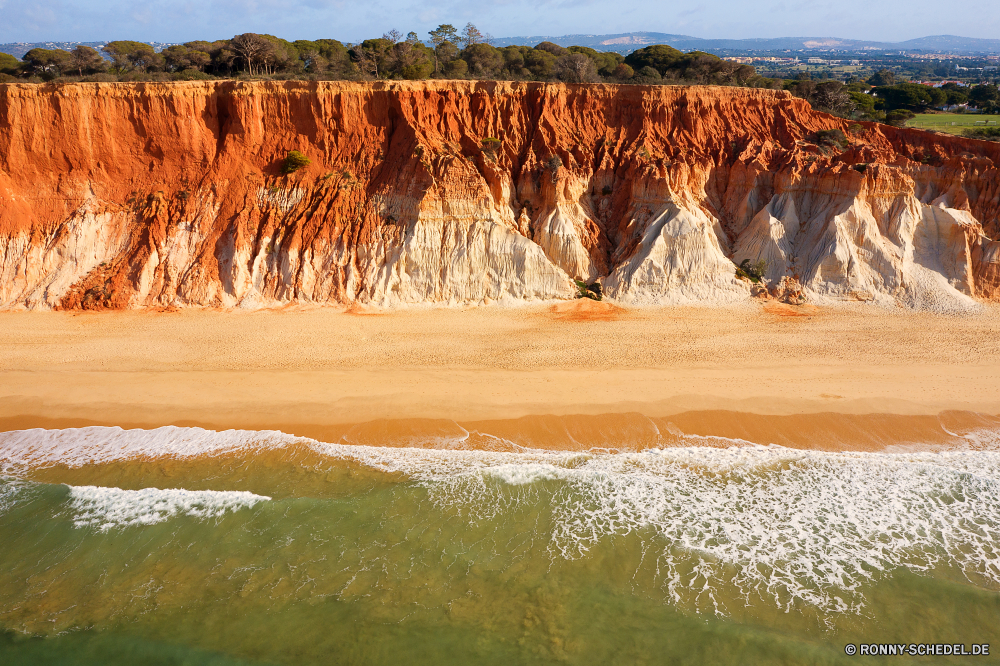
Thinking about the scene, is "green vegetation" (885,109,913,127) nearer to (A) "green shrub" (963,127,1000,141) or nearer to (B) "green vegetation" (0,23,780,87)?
(A) "green shrub" (963,127,1000,141)

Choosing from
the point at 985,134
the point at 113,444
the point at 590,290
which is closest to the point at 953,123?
the point at 985,134

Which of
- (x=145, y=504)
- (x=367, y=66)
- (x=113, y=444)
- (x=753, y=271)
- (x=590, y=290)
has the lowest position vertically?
(x=145, y=504)

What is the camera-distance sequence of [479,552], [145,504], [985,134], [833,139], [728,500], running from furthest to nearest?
1. [985,134]
2. [833,139]
3. [145,504]
4. [728,500]
5. [479,552]

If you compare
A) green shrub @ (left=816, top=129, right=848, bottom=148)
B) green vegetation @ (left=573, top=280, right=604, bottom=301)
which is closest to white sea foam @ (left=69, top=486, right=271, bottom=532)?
green vegetation @ (left=573, top=280, right=604, bottom=301)

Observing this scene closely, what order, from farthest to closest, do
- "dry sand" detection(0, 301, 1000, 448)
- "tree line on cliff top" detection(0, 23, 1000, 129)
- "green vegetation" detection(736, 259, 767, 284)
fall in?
"tree line on cliff top" detection(0, 23, 1000, 129), "green vegetation" detection(736, 259, 767, 284), "dry sand" detection(0, 301, 1000, 448)

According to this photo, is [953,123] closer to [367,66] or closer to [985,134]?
[985,134]

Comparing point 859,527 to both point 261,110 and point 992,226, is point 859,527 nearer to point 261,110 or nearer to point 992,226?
point 992,226

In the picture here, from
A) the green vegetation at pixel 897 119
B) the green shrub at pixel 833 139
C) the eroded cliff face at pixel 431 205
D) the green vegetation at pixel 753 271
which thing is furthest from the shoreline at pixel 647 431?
the green vegetation at pixel 897 119

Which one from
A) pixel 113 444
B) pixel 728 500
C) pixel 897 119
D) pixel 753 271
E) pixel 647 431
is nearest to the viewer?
pixel 728 500
